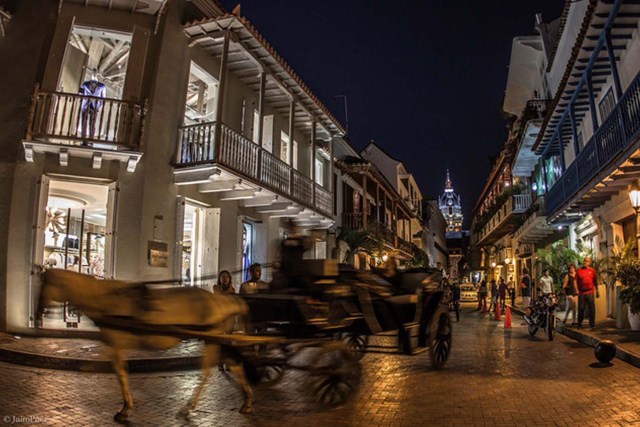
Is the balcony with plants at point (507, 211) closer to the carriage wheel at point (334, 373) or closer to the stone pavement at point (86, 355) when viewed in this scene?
the stone pavement at point (86, 355)

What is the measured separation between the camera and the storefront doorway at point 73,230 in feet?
34.2

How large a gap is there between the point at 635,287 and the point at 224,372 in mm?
9077

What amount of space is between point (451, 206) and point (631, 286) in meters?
154

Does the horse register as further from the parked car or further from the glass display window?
the parked car

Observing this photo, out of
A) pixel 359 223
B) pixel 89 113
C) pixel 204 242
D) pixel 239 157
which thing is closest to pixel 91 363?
pixel 89 113

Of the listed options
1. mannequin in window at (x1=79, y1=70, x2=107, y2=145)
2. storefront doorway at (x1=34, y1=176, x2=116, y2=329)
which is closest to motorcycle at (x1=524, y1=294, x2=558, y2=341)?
storefront doorway at (x1=34, y1=176, x2=116, y2=329)

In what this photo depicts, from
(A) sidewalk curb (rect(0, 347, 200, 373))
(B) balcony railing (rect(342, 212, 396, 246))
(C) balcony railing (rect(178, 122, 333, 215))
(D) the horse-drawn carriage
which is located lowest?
(A) sidewalk curb (rect(0, 347, 200, 373))

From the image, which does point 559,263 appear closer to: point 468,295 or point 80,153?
point 80,153

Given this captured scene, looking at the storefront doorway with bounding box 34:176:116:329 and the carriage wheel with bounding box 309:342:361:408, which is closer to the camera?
the carriage wheel with bounding box 309:342:361:408

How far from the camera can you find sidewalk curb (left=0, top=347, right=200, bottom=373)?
763 centimetres

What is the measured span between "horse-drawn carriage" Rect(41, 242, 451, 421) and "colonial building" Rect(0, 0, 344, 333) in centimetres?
499

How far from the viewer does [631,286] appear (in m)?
10.7

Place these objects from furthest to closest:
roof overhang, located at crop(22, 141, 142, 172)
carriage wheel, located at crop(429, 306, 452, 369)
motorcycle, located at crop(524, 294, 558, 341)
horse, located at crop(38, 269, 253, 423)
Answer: motorcycle, located at crop(524, 294, 558, 341) → roof overhang, located at crop(22, 141, 142, 172) → carriage wheel, located at crop(429, 306, 452, 369) → horse, located at crop(38, 269, 253, 423)

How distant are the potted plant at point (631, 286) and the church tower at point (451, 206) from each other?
432ft
